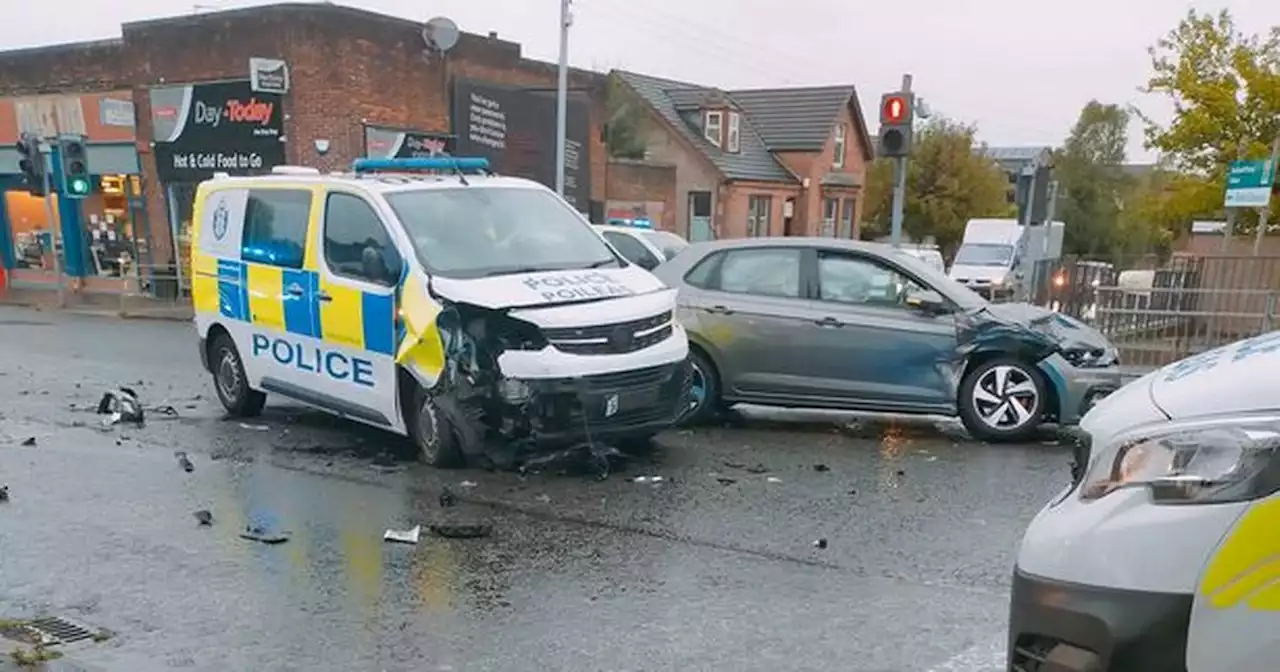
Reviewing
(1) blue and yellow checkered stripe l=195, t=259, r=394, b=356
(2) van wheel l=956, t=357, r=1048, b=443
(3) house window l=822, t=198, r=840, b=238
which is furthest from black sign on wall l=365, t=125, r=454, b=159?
(3) house window l=822, t=198, r=840, b=238

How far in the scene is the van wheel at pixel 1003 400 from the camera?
7.71m

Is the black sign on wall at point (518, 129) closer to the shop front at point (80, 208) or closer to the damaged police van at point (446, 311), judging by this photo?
the shop front at point (80, 208)

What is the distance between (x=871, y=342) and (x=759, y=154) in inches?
1210

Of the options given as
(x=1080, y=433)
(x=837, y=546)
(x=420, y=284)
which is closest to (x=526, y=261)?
(x=420, y=284)

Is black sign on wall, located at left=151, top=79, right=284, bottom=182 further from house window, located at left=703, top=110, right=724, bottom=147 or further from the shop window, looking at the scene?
house window, located at left=703, top=110, right=724, bottom=147

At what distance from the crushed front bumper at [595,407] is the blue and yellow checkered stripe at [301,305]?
3.98 feet

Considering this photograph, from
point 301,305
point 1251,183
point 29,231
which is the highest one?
point 1251,183

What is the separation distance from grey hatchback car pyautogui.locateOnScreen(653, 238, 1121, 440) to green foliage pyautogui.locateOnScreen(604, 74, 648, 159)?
83.9ft

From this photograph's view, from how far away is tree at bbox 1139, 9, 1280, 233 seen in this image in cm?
1920

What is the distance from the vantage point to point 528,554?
5.32 meters

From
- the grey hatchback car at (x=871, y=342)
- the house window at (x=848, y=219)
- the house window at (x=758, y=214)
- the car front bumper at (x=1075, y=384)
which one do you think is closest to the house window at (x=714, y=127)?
the house window at (x=758, y=214)

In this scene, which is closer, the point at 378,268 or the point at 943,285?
the point at 378,268

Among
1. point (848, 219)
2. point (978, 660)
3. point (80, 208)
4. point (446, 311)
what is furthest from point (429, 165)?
point (848, 219)

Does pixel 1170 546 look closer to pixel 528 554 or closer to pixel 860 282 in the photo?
pixel 528 554
